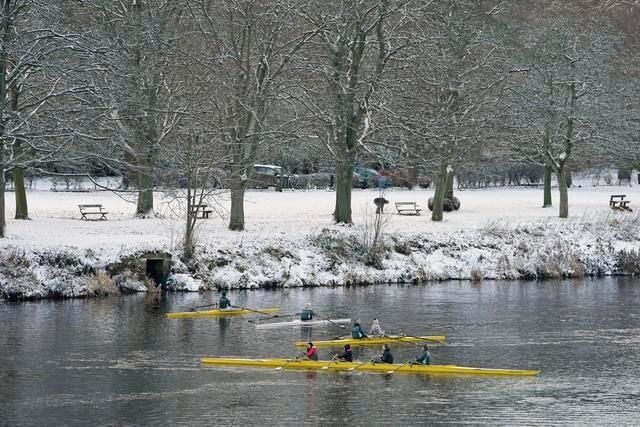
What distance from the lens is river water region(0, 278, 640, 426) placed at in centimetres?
2688

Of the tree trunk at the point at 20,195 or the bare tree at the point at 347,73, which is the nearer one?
the tree trunk at the point at 20,195

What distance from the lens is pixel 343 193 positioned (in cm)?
5497

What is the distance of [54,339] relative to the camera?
117ft

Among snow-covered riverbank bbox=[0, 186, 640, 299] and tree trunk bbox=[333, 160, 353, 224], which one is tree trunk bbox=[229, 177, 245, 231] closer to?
snow-covered riverbank bbox=[0, 186, 640, 299]

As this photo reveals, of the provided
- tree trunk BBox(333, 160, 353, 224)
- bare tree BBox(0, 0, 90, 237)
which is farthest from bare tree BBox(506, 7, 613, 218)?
bare tree BBox(0, 0, 90, 237)

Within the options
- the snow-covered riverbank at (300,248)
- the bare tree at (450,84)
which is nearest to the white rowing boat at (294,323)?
the snow-covered riverbank at (300,248)

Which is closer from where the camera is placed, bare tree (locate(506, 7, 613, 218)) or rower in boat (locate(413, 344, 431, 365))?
rower in boat (locate(413, 344, 431, 365))

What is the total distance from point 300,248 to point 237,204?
428 centimetres

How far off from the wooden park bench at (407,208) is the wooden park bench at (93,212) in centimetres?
1687

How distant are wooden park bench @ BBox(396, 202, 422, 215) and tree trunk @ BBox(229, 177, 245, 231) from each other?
1237 centimetres

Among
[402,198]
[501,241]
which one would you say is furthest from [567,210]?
[402,198]

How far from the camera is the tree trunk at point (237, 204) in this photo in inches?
2052

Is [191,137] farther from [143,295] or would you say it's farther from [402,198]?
[402,198]

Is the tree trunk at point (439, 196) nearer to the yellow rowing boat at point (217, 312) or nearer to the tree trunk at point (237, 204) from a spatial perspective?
the tree trunk at point (237, 204)
